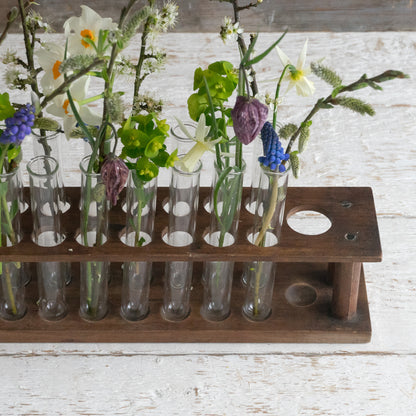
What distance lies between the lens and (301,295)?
148 centimetres

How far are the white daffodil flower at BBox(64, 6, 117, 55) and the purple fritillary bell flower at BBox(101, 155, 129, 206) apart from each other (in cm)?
14

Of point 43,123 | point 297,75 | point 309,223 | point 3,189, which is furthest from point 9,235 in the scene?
point 309,223

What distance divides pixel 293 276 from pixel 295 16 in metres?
1.14

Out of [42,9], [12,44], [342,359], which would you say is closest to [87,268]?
[342,359]

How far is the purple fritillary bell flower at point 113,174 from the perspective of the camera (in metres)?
1.14

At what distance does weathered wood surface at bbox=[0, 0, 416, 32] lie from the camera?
2439mm

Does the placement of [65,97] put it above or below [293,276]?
above

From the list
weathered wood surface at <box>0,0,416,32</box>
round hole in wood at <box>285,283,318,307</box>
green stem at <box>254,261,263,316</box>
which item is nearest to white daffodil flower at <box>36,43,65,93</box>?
green stem at <box>254,261,263,316</box>

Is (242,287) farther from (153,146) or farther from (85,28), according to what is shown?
(85,28)

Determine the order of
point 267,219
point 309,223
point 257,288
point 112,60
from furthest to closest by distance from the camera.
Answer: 1. point 309,223
2. point 257,288
3. point 267,219
4. point 112,60

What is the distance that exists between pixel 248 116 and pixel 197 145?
129 mm

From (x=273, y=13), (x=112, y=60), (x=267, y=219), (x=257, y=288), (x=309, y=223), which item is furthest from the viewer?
(x=273, y=13)

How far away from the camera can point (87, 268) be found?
1.36 m

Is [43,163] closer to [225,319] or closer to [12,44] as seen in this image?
[225,319]
